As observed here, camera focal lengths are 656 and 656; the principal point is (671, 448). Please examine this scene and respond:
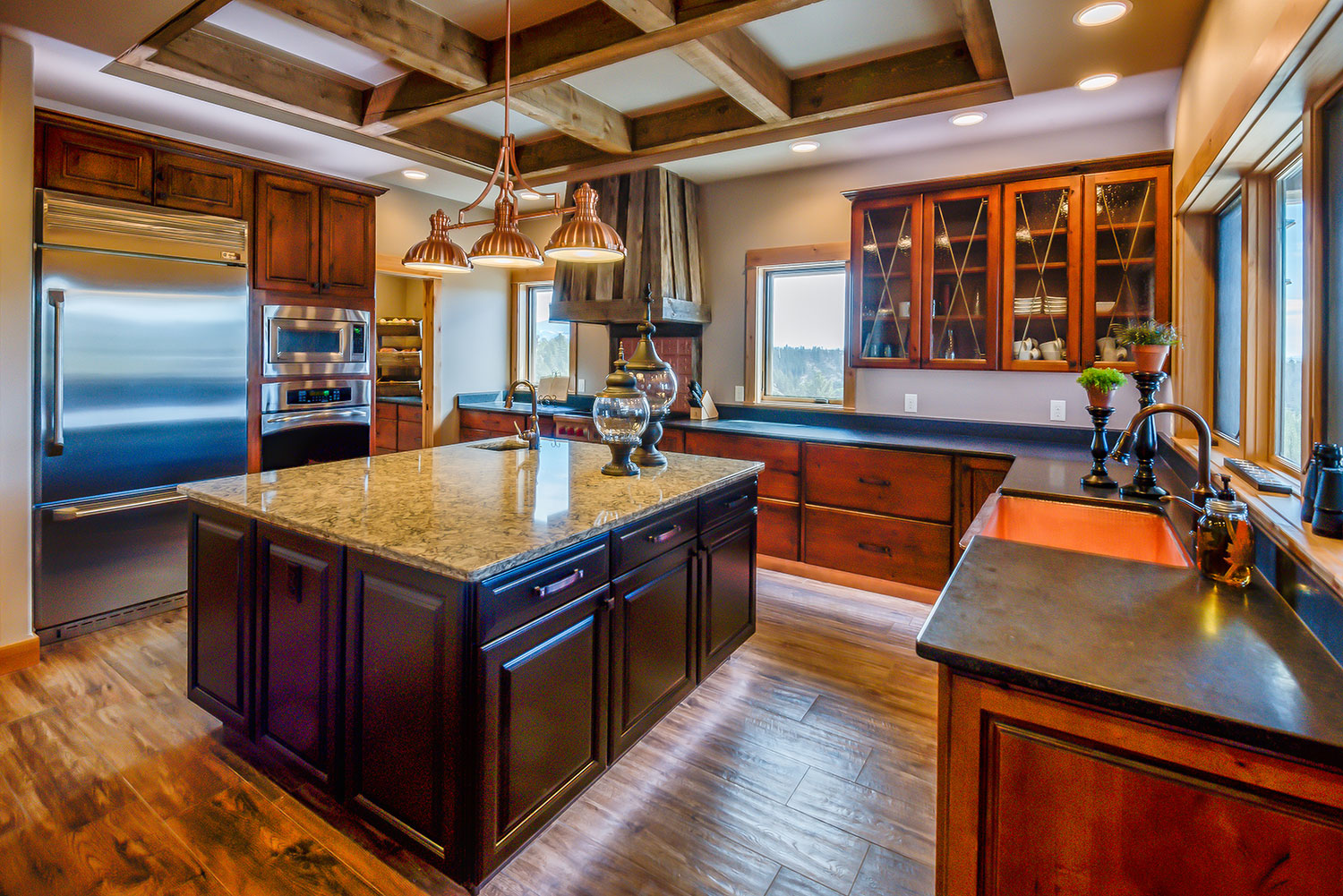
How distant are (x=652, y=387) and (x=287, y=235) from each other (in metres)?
2.59

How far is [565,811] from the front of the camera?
1908mm

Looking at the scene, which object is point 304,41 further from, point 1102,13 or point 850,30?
point 1102,13

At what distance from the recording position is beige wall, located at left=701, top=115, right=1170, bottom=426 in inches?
138

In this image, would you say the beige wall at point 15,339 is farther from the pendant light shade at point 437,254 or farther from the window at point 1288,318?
the window at point 1288,318

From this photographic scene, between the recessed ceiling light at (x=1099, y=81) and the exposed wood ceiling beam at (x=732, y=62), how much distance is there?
1.31m

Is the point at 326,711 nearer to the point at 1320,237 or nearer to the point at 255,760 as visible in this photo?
the point at 255,760

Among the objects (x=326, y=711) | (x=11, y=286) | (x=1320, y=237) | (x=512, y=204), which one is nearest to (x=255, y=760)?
(x=326, y=711)

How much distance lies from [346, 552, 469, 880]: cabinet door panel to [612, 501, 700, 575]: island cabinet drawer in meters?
0.54

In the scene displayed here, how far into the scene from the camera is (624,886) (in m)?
1.63

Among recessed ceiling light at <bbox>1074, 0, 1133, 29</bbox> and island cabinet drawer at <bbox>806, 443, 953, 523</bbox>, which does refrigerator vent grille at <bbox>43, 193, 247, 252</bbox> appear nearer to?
island cabinet drawer at <bbox>806, 443, 953, 523</bbox>

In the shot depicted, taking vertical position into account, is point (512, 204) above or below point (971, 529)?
above

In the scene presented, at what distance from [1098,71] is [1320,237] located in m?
1.68

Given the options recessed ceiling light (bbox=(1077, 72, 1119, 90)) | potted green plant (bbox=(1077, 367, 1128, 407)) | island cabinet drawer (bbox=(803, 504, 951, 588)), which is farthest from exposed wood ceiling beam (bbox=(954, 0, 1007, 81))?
island cabinet drawer (bbox=(803, 504, 951, 588))

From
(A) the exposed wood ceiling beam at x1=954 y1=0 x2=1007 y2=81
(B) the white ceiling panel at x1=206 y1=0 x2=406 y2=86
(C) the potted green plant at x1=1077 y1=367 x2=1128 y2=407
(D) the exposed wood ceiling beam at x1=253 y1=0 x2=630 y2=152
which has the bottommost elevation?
(C) the potted green plant at x1=1077 y1=367 x2=1128 y2=407
